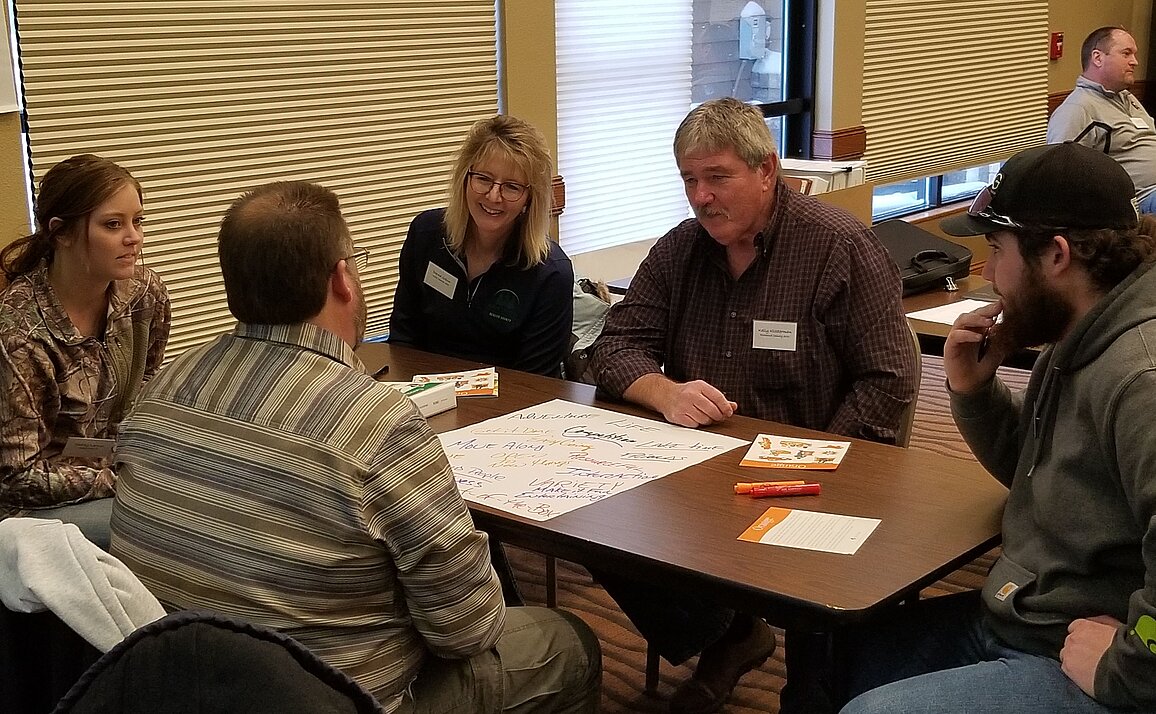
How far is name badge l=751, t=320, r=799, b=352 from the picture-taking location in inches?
103

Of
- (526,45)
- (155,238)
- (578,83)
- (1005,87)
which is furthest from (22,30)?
(1005,87)

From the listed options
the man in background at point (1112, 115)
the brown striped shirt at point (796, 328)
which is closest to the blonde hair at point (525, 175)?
the brown striped shirt at point (796, 328)

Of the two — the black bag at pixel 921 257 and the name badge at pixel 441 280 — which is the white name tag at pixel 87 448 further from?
the black bag at pixel 921 257

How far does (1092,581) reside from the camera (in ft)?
5.51

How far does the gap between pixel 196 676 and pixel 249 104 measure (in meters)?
3.07

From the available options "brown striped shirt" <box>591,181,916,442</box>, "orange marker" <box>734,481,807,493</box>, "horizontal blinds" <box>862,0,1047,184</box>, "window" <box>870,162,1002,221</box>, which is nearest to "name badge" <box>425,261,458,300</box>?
"brown striped shirt" <box>591,181,916,442</box>

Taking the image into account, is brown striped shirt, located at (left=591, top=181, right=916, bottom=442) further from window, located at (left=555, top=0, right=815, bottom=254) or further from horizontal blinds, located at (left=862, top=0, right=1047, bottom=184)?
horizontal blinds, located at (left=862, top=0, right=1047, bottom=184)

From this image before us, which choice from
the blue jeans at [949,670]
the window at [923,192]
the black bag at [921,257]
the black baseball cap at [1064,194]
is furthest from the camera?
the window at [923,192]

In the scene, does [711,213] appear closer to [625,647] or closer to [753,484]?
[753,484]

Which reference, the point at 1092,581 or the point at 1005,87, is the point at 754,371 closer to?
the point at 1092,581

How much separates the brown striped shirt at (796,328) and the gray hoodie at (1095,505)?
27.3 inches

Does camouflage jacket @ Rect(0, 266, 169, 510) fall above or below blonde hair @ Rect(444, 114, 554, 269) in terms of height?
below

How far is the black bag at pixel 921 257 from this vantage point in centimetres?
386

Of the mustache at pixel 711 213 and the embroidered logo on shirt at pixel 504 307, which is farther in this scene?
the embroidered logo on shirt at pixel 504 307
